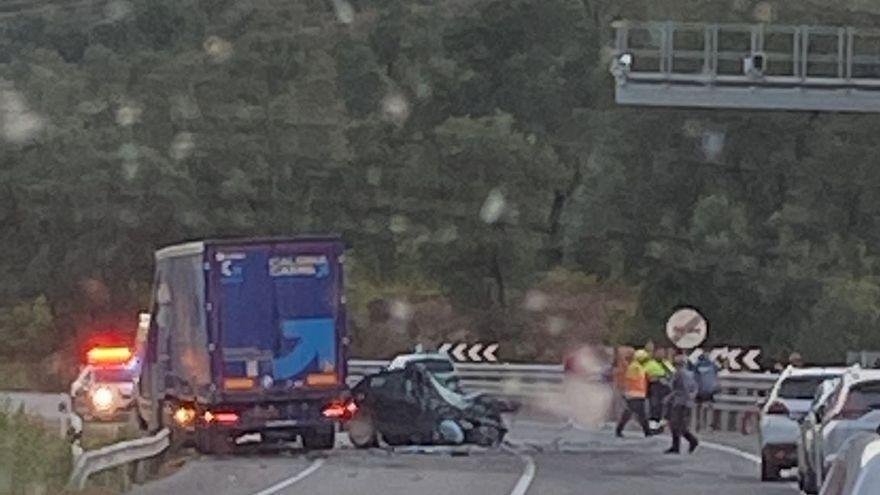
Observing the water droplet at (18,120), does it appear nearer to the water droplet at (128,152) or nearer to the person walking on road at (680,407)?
the water droplet at (128,152)

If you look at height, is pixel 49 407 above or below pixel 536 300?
below

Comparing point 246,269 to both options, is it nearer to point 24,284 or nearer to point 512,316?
point 512,316

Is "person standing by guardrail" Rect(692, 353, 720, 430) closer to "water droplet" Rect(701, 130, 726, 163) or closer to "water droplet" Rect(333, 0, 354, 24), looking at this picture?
"water droplet" Rect(701, 130, 726, 163)

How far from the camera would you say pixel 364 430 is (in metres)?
34.4

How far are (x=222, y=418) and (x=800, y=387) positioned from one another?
849cm

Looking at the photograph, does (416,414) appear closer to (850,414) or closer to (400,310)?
(850,414)

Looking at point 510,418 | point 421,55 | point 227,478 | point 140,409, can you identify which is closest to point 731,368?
point 510,418

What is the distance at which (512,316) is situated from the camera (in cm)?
7300

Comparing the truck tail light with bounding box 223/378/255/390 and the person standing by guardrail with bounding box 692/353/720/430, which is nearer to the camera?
the truck tail light with bounding box 223/378/255/390

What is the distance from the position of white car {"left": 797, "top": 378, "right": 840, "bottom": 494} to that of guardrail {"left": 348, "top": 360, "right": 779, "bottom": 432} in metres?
17.7

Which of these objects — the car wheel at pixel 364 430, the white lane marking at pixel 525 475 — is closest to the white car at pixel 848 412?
the white lane marking at pixel 525 475

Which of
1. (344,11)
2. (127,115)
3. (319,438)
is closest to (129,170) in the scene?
(127,115)

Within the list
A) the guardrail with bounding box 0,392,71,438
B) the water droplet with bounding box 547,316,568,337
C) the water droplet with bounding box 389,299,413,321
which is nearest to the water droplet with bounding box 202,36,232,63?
the water droplet with bounding box 389,299,413,321

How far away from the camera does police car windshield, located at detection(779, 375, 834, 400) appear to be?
27.1 m
